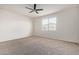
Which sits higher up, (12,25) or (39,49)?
A: (12,25)

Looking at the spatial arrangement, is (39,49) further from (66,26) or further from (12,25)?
(12,25)

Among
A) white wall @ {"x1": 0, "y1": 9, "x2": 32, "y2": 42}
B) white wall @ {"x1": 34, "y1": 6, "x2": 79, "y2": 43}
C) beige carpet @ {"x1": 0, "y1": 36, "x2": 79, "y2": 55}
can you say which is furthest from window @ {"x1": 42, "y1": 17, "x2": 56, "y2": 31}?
beige carpet @ {"x1": 0, "y1": 36, "x2": 79, "y2": 55}

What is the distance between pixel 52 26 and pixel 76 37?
2291 millimetres

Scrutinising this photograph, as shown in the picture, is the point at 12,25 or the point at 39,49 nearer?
the point at 39,49

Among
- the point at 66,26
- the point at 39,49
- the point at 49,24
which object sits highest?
the point at 49,24

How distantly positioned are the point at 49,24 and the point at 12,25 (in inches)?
128

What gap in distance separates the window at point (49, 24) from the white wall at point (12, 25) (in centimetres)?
176

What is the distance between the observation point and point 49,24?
6457mm

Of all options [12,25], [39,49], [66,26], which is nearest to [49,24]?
[66,26]

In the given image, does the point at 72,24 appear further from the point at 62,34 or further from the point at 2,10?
the point at 2,10

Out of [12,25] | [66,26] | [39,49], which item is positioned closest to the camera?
[39,49]

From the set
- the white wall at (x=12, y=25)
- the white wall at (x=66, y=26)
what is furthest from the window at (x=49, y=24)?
the white wall at (x=12, y=25)

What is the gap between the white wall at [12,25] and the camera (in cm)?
493
